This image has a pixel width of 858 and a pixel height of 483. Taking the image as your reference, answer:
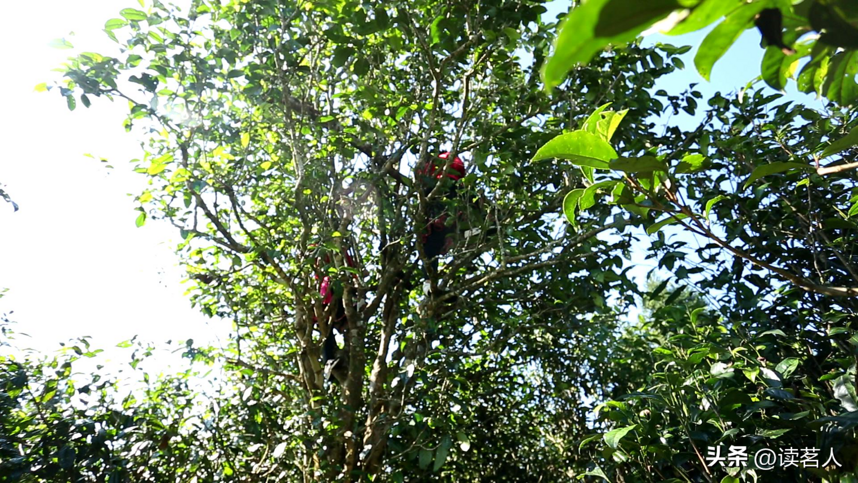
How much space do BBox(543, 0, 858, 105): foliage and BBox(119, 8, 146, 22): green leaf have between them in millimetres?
2395

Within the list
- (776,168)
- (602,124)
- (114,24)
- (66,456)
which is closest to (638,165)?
(602,124)

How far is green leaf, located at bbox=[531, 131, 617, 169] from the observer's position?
0.69 meters

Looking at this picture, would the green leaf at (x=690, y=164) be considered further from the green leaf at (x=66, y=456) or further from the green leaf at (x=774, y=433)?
the green leaf at (x=66, y=456)

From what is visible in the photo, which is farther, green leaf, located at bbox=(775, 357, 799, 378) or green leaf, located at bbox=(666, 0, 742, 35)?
green leaf, located at bbox=(775, 357, 799, 378)

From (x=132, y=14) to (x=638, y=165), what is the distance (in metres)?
2.29

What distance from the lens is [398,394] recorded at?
2.81m

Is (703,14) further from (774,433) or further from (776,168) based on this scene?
(774,433)

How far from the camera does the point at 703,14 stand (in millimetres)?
361

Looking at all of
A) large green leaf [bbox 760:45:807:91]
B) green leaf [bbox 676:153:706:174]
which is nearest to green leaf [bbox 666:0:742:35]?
large green leaf [bbox 760:45:807:91]

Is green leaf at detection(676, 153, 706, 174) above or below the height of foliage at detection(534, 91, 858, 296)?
below

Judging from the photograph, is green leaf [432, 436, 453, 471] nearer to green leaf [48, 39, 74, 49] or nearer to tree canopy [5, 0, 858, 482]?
tree canopy [5, 0, 858, 482]

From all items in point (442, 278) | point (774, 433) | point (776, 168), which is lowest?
point (774, 433)

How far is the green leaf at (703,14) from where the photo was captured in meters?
0.36

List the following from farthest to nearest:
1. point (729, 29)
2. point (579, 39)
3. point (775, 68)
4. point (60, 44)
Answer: point (60, 44) → point (775, 68) → point (729, 29) → point (579, 39)
